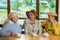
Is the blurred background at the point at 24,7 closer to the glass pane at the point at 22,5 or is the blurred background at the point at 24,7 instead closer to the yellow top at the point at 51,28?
the glass pane at the point at 22,5

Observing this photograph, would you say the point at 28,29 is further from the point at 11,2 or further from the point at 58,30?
the point at 11,2

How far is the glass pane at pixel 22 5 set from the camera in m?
4.71

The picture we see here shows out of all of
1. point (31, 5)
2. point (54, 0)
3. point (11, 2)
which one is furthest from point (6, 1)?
point (54, 0)

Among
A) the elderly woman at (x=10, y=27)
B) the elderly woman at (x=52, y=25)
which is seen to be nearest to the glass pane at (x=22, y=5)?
the elderly woman at (x=52, y=25)

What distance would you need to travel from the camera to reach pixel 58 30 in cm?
317

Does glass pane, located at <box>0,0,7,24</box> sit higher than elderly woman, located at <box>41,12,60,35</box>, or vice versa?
glass pane, located at <box>0,0,7,24</box>

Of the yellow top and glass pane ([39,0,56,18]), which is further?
glass pane ([39,0,56,18])

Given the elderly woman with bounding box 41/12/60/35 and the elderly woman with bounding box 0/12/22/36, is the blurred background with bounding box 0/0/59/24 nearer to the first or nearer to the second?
the elderly woman with bounding box 41/12/60/35

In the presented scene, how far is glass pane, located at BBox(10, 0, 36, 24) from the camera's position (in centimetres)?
471

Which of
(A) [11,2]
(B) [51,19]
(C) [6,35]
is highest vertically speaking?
(A) [11,2]

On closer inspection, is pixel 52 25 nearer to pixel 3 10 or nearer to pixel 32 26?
pixel 32 26

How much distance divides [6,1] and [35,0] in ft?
2.76

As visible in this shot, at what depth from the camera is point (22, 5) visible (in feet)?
15.5

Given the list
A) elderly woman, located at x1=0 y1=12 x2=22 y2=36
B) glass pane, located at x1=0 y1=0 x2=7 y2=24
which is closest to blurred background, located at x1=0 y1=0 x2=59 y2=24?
glass pane, located at x1=0 y1=0 x2=7 y2=24
